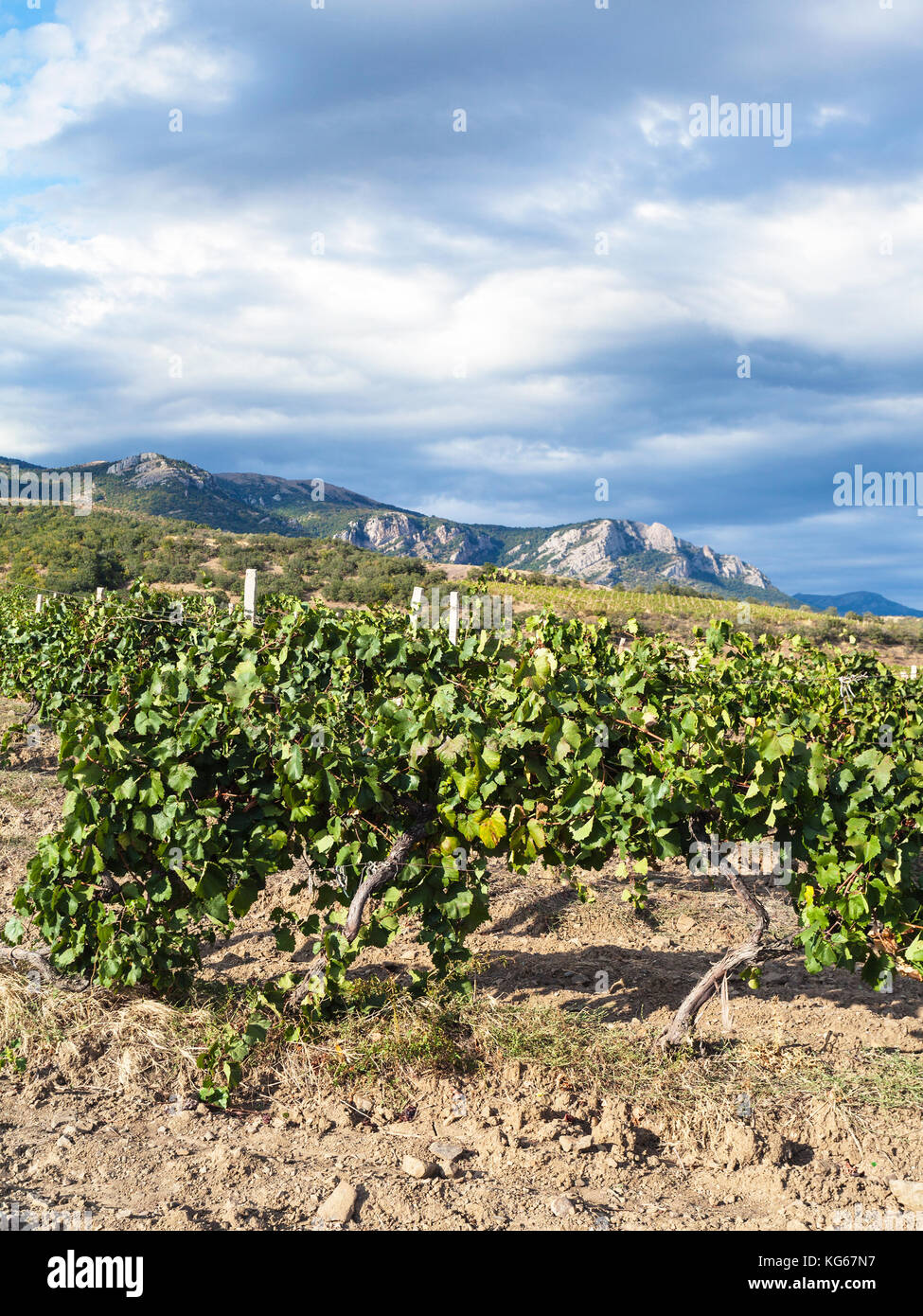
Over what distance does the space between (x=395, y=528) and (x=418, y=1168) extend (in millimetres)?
127783

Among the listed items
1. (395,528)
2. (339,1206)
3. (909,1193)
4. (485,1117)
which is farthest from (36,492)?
(395,528)

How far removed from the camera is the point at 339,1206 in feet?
8.12

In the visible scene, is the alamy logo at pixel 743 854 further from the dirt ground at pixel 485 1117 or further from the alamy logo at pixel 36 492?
the alamy logo at pixel 36 492

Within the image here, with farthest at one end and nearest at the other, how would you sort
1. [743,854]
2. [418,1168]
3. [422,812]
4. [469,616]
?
[469,616] < [743,854] < [422,812] < [418,1168]

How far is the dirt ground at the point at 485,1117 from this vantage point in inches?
102

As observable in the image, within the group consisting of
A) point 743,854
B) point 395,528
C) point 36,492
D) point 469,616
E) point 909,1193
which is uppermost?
point 395,528

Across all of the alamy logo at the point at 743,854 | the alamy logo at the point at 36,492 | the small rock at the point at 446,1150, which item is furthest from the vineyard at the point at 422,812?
the alamy logo at the point at 36,492

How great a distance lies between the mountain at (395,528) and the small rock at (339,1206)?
85200mm

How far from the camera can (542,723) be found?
3342 millimetres

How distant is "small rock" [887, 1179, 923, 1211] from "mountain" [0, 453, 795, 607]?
85481mm
